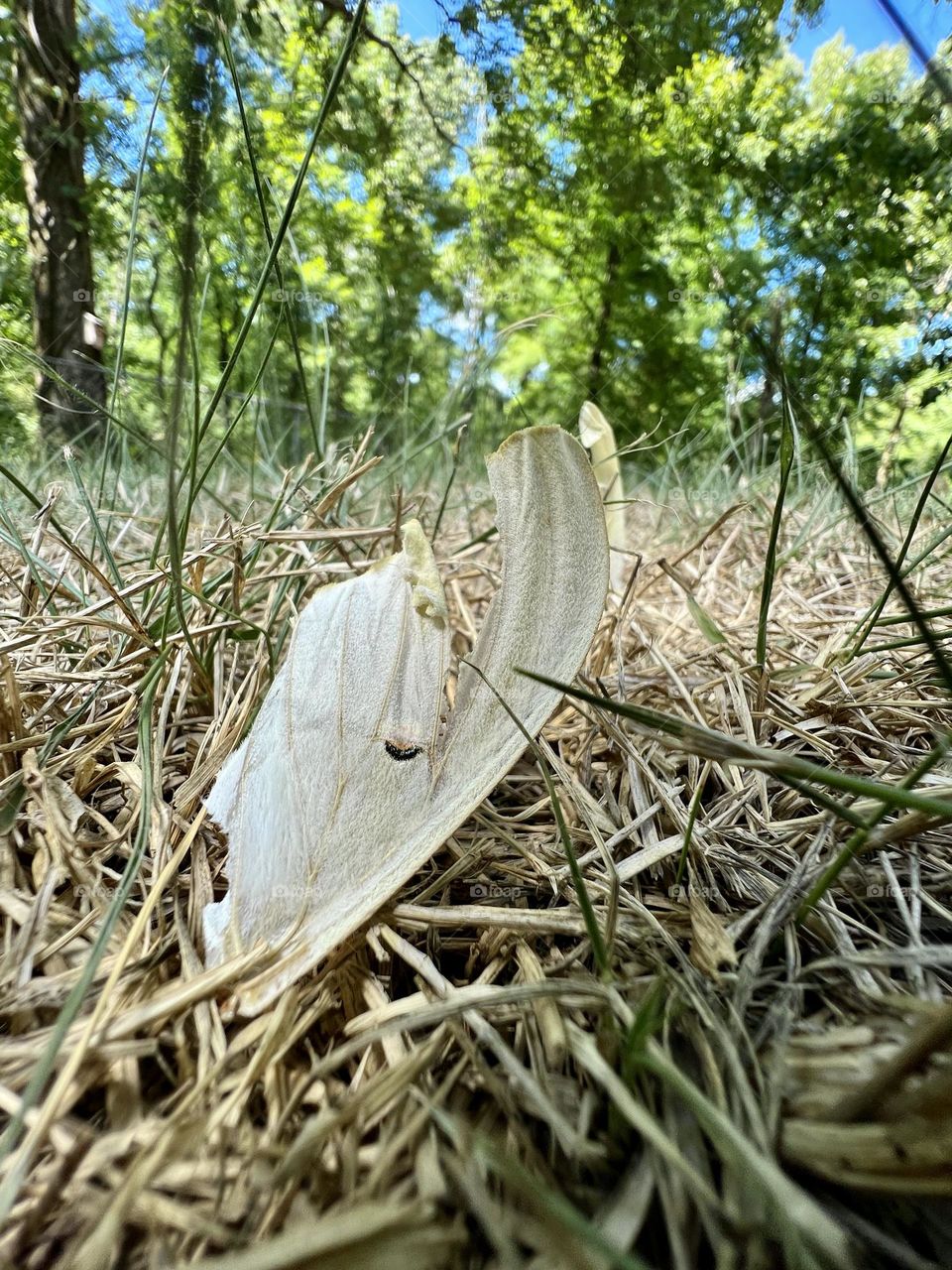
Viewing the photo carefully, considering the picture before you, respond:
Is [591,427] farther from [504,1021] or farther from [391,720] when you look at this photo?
[504,1021]

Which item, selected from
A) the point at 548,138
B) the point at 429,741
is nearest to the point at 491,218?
the point at 548,138

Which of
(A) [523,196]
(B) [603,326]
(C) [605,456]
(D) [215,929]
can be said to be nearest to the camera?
(D) [215,929]

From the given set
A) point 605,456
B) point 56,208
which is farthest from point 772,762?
point 56,208

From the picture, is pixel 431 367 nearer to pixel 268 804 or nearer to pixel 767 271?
pixel 767 271

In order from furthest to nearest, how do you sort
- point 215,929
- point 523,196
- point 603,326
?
1. point 603,326
2. point 523,196
3. point 215,929

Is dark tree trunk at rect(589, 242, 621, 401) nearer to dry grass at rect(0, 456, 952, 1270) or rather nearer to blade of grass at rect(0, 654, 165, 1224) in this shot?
dry grass at rect(0, 456, 952, 1270)

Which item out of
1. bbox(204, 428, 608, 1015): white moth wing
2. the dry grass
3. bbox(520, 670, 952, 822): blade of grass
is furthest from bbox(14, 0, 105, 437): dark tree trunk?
bbox(520, 670, 952, 822): blade of grass
